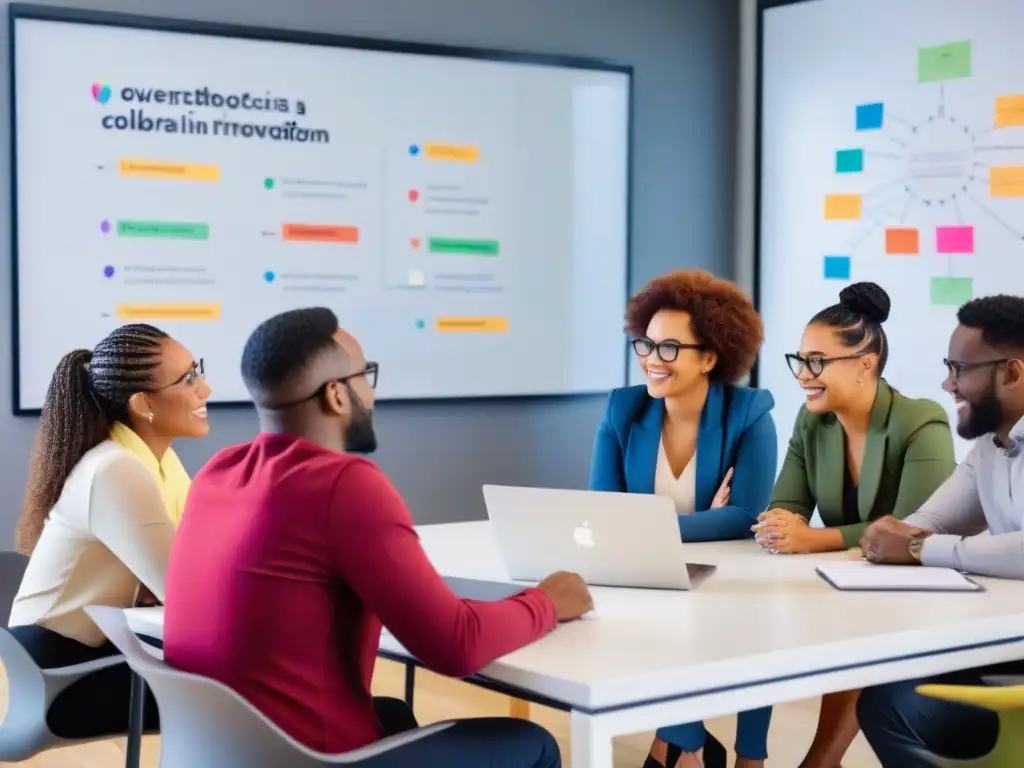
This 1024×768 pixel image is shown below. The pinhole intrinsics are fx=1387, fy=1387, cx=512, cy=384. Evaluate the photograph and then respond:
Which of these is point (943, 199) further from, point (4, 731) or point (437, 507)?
point (4, 731)

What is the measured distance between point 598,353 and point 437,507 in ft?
2.95

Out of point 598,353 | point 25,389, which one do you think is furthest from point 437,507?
point 25,389

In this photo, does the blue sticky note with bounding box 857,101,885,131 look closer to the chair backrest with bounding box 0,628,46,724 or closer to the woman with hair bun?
the woman with hair bun

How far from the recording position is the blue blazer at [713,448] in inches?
130

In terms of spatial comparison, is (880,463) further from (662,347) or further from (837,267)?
(837,267)

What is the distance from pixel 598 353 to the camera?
5.45 meters

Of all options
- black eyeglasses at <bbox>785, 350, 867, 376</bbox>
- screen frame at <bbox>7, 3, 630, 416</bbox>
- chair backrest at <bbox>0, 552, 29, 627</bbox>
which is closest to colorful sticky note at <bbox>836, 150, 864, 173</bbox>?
screen frame at <bbox>7, 3, 630, 416</bbox>

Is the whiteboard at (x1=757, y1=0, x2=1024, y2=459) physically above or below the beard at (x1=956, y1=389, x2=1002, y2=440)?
above

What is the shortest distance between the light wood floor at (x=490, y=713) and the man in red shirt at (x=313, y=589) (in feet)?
5.71

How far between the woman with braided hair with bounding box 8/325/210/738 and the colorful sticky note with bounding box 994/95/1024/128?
3.03 m

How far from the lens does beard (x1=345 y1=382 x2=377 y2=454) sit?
82.4 inches

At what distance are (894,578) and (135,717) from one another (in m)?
1.41

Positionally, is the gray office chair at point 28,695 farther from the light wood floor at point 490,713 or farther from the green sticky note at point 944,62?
the green sticky note at point 944,62

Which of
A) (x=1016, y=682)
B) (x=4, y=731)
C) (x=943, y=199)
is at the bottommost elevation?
(x=4, y=731)
